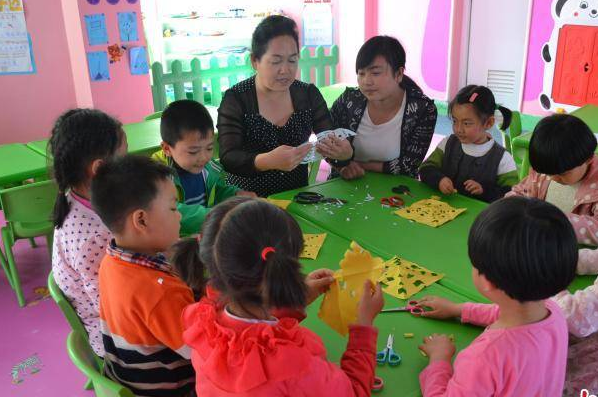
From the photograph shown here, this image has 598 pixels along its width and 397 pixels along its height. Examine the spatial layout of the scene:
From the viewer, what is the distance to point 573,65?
18.1ft

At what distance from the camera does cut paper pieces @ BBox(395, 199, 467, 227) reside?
6.48 ft

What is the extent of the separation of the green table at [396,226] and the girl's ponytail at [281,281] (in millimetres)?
695

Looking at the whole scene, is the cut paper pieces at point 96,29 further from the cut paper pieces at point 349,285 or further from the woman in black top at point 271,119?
the cut paper pieces at point 349,285

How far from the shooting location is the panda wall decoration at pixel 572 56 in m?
5.28

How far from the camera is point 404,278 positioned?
1.58 m

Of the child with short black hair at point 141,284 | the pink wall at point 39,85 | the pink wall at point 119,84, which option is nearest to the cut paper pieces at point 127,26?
the pink wall at point 119,84

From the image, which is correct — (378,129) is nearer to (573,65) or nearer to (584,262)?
(584,262)

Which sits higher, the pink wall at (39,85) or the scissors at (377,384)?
the pink wall at (39,85)

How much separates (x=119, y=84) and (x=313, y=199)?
3616mm

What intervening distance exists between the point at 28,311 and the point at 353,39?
5.66m

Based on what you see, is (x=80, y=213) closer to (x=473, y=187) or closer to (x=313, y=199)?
(x=313, y=199)

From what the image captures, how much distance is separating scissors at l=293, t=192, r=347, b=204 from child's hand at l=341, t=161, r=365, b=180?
0.81 ft

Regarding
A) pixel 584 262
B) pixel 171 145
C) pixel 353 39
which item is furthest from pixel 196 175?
pixel 353 39

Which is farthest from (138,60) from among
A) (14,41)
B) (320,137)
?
(320,137)
